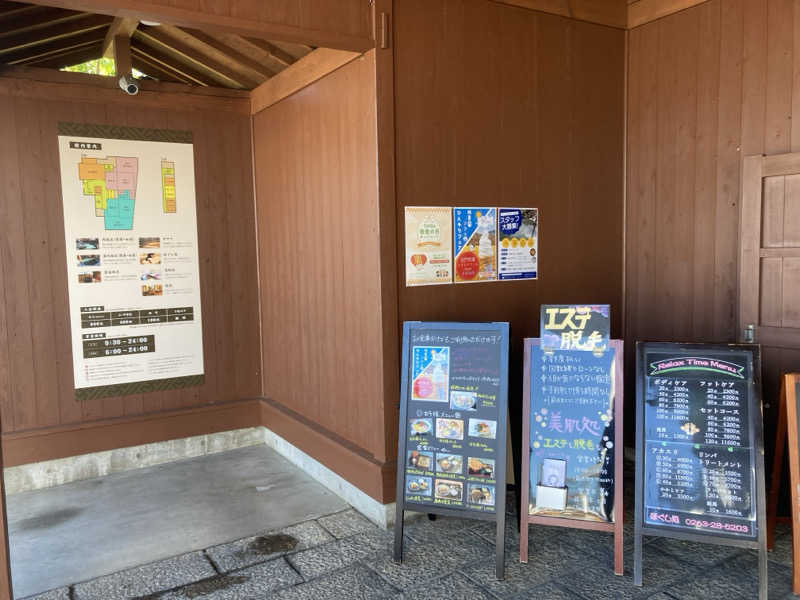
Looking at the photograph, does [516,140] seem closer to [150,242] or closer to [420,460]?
[420,460]

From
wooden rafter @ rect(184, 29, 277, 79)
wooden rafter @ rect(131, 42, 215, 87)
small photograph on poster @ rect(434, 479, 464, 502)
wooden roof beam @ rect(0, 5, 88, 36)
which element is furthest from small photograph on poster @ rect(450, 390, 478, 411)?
wooden roof beam @ rect(0, 5, 88, 36)

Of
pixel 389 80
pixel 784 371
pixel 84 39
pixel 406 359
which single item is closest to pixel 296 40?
pixel 389 80

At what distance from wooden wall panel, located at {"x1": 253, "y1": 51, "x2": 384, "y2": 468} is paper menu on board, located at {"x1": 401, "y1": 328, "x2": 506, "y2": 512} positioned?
35cm


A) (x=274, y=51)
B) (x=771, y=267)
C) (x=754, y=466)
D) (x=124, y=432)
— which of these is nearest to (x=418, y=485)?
(x=754, y=466)

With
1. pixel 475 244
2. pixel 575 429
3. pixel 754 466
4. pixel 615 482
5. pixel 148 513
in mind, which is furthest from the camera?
pixel 148 513

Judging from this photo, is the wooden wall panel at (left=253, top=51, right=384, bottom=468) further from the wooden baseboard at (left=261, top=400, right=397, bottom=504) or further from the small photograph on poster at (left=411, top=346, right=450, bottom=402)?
the small photograph on poster at (left=411, top=346, right=450, bottom=402)

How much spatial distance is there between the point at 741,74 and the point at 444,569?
10.7 ft

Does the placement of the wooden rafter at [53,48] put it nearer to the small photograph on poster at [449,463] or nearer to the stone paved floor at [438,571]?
the stone paved floor at [438,571]

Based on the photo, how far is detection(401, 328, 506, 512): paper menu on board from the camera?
3.08m

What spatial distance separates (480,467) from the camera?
308 centimetres

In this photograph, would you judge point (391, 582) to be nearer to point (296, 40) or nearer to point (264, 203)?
point (296, 40)

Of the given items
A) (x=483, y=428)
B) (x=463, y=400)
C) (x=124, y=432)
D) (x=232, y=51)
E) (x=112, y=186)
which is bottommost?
(x=124, y=432)

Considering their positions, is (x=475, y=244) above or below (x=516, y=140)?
below

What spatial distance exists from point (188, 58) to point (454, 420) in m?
3.60
